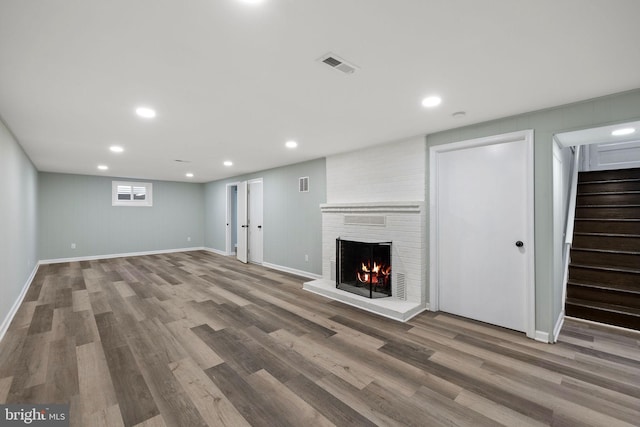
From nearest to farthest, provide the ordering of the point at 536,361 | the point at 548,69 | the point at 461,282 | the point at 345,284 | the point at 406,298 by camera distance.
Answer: the point at 548,69 → the point at 536,361 → the point at 461,282 → the point at 406,298 → the point at 345,284

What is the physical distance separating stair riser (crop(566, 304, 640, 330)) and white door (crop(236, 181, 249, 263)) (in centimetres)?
613

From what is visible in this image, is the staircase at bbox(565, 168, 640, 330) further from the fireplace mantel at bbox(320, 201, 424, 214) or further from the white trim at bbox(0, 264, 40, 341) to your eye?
the white trim at bbox(0, 264, 40, 341)

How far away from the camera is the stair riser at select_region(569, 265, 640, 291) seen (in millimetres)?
3412

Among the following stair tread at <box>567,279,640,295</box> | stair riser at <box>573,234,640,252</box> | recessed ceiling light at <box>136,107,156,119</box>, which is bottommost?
stair tread at <box>567,279,640,295</box>

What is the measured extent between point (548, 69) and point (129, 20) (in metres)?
2.72

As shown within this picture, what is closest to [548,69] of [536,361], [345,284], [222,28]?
[222,28]

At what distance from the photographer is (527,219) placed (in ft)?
9.40

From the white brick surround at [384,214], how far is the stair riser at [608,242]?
8.24ft

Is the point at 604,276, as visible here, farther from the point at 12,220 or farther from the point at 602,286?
the point at 12,220

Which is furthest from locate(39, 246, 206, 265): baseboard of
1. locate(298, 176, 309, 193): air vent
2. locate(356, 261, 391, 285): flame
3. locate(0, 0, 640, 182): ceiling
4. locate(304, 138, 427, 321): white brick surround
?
locate(356, 261, 391, 285): flame

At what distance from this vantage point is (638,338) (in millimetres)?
2852

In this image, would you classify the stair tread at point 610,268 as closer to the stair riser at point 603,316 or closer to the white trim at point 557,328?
the stair riser at point 603,316

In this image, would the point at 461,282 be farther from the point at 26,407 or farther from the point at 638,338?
the point at 26,407

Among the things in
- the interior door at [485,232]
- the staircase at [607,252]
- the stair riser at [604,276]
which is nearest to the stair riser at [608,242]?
the staircase at [607,252]
